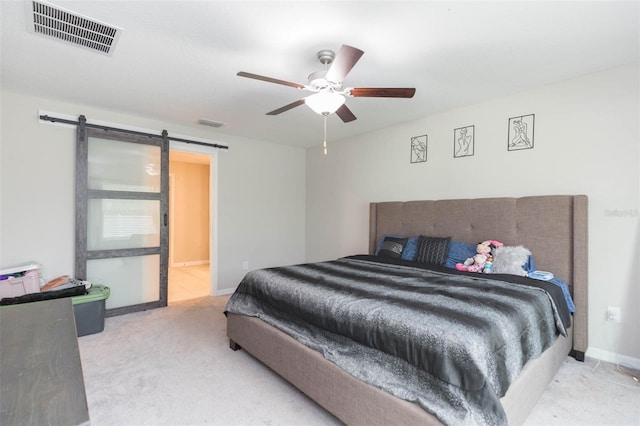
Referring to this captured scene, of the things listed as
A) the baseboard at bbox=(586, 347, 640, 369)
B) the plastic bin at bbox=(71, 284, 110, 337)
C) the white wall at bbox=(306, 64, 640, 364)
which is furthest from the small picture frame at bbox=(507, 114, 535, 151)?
the plastic bin at bbox=(71, 284, 110, 337)

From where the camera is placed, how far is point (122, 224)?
3.87 m

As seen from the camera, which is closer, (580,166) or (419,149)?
(580,166)

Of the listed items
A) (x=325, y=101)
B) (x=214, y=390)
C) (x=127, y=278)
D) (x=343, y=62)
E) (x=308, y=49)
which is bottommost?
(x=214, y=390)

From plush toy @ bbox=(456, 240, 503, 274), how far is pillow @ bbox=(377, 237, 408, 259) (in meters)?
0.70

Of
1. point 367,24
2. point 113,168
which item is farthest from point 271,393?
point 113,168

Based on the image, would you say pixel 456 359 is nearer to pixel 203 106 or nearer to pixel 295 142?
pixel 203 106

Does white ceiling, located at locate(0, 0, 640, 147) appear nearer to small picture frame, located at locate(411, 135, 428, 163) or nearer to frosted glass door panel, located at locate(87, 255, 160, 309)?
small picture frame, located at locate(411, 135, 428, 163)

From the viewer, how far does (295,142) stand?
5.31m

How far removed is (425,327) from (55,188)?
4.08 meters

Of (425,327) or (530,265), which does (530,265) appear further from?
(425,327)

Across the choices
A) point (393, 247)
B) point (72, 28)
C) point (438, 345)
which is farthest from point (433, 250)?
point (72, 28)

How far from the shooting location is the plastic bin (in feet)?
10.2

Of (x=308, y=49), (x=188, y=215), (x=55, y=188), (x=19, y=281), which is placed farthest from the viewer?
(x=188, y=215)

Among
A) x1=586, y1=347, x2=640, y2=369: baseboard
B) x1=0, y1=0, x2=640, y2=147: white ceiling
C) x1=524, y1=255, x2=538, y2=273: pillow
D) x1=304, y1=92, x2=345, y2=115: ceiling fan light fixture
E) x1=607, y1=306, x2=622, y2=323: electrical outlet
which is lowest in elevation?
x1=586, y1=347, x2=640, y2=369: baseboard
